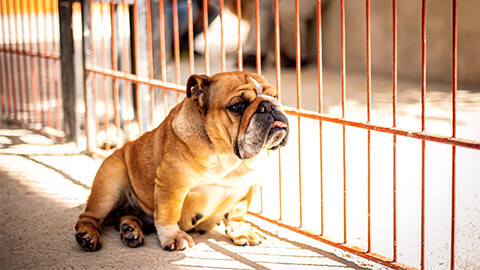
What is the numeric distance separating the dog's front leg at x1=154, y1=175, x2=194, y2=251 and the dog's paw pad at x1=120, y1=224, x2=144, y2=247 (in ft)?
0.52

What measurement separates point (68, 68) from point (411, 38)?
253 inches

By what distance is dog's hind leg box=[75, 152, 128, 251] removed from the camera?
4246 millimetres

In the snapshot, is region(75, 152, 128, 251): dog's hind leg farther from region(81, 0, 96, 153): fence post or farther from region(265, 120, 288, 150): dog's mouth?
region(81, 0, 96, 153): fence post

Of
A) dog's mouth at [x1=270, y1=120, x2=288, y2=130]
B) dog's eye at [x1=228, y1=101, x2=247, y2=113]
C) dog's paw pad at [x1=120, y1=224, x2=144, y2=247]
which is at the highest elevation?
dog's eye at [x1=228, y1=101, x2=247, y2=113]

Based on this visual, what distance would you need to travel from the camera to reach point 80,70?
6.97 m

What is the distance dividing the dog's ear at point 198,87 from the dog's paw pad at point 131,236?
1025mm

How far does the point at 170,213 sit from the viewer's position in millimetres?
4137

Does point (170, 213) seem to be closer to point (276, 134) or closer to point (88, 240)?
point (88, 240)

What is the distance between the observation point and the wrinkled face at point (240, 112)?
12.3 feet

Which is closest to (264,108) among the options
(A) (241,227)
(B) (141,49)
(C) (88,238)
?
(A) (241,227)

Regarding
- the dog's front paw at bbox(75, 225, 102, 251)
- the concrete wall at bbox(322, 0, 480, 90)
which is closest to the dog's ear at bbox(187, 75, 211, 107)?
the dog's front paw at bbox(75, 225, 102, 251)

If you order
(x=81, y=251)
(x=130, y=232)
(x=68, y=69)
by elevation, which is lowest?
(x=81, y=251)

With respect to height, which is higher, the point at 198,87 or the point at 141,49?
the point at 141,49

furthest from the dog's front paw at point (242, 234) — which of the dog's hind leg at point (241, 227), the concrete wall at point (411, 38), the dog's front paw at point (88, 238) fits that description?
the concrete wall at point (411, 38)
